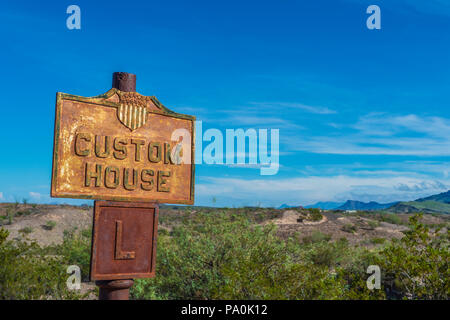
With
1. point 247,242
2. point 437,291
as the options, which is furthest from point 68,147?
point 437,291

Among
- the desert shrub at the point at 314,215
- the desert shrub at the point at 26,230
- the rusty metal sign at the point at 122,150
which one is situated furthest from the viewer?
the desert shrub at the point at 314,215

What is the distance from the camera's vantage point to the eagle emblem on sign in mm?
6406

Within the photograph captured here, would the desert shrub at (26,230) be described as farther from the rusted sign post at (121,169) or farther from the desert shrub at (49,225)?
the rusted sign post at (121,169)

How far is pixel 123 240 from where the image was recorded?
6234 mm

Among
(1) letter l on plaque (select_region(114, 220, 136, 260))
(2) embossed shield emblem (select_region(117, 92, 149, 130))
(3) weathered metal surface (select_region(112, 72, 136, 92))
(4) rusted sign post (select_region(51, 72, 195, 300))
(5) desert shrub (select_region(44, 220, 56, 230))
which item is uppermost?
(3) weathered metal surface (select_region(112, 72, 136, 92))

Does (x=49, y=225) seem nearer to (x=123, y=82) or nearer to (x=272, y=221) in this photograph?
(x=272, y=221)

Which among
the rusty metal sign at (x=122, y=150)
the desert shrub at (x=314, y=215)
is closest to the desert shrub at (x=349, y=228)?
the desert shrub at (x=314, y=215)

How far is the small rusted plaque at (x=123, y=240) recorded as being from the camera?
19.8ft

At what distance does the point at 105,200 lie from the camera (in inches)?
241

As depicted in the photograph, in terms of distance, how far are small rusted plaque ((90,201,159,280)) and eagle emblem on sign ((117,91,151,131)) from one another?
4.01ft

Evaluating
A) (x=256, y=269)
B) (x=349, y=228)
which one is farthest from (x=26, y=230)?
(x=256, y=269)

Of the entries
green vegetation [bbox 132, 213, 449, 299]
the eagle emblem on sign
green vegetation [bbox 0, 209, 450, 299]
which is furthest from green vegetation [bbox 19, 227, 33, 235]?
the eagle emblem on sign

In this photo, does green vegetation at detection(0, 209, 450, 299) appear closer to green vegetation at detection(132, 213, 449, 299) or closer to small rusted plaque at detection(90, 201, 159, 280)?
green vegetation at detection(132, 213, 449, 299)
